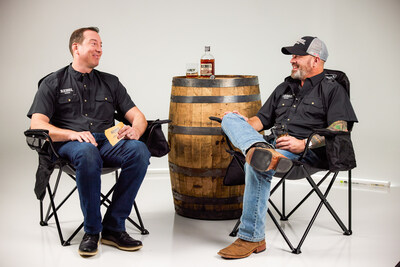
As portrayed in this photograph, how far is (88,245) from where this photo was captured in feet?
12.0

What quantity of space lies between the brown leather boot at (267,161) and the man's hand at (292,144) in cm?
37

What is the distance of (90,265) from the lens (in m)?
3.55

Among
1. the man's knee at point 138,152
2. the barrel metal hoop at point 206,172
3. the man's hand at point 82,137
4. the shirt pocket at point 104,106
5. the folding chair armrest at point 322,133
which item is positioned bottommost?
the barrel metal hoop at point 206,172

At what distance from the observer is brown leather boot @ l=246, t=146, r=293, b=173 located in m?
3.43

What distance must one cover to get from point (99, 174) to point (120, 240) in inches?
17.5

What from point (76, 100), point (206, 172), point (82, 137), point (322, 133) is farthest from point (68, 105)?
point (322, 133)

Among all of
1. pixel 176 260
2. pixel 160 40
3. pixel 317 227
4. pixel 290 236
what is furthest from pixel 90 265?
pixel 160 40

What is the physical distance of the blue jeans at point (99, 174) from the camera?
3.63 meters

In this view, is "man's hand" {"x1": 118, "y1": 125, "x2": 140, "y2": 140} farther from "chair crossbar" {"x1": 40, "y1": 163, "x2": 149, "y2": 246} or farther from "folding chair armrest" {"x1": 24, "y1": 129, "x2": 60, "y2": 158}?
"folding chair armrest" {"x1": 24, "y1": 129, "x2": 60, "y2": 158}

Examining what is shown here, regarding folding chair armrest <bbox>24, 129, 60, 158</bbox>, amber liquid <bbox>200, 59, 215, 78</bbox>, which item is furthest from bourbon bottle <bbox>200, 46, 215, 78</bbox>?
folding chair armrest <bbox>24, 129, 60, 158</bbox>

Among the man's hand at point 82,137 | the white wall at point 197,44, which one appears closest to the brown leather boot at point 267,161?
the man's hand at point 82,137

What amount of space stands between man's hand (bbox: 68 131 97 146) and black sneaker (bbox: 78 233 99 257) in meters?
0.57

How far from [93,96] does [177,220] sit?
3.50ft

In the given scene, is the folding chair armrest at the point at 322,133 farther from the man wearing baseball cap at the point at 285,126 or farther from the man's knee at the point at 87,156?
the man's knee at the point at 87,156
